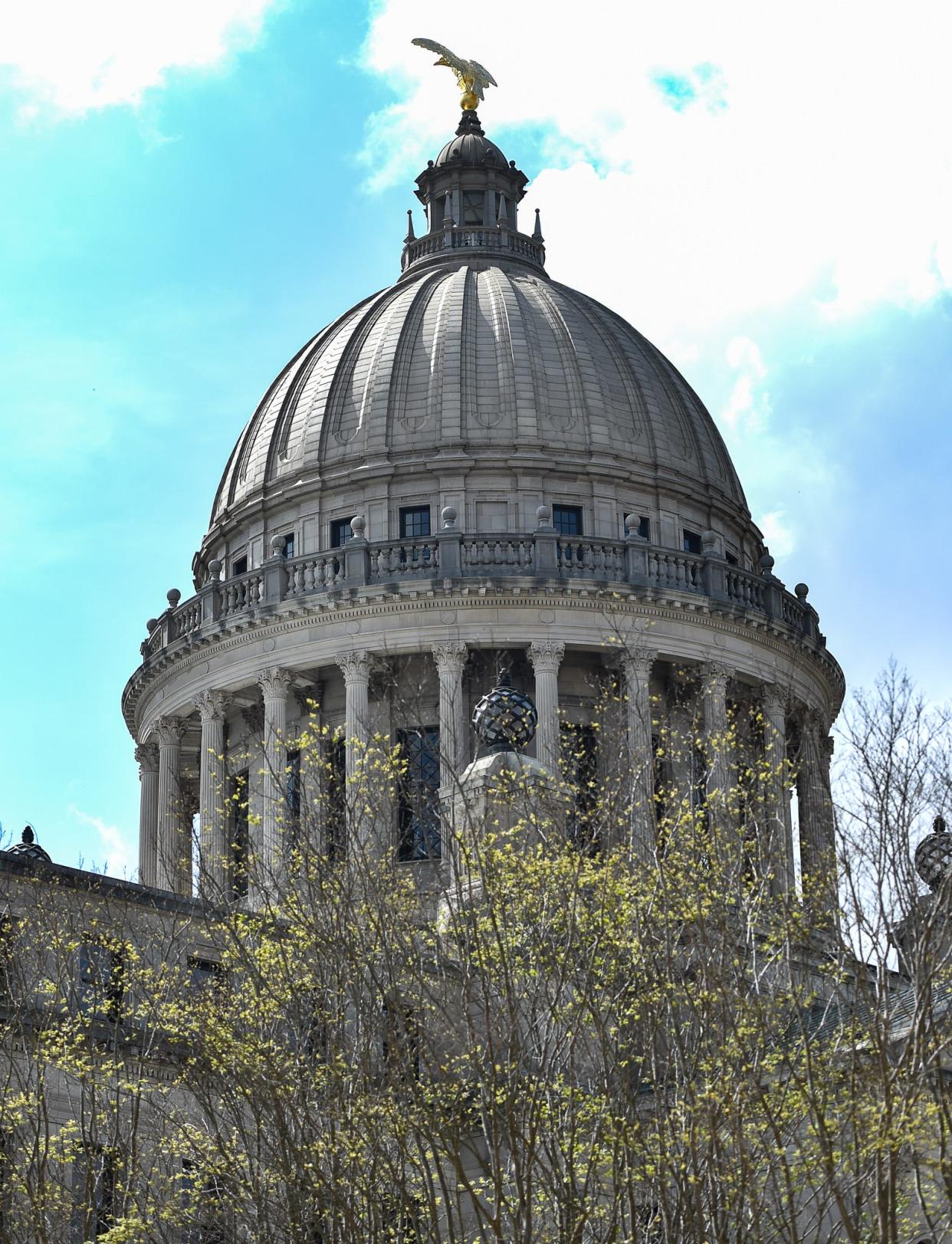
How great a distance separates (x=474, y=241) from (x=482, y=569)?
1647cm

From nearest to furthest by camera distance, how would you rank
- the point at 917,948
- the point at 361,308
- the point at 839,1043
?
the point at 917,948, the point at 839,1043, the point at 361,308

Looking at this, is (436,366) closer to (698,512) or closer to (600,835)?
(698,512)

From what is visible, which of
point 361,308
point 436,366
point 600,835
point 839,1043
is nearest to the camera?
point 839,1043

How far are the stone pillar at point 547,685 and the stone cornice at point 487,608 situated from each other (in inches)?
46.1

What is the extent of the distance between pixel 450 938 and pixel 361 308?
1737 inches

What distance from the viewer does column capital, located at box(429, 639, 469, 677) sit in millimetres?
57656

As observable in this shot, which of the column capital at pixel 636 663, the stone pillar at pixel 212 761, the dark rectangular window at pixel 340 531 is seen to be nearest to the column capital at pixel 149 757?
the stone pillar at pixel 212 761

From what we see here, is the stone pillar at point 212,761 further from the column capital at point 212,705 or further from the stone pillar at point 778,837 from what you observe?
the stone pillar at point 778,837

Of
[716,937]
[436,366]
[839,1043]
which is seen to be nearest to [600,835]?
[716,937]

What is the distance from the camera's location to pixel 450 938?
27.1 metres

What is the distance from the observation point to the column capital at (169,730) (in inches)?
2512

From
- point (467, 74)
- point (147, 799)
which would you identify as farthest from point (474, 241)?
point (147, 799)

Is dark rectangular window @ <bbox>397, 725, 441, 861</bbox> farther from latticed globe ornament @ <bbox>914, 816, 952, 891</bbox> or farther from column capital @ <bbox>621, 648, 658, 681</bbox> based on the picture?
latticed globe ornament @ <bbox>914, 816, 952, 891</bbox>

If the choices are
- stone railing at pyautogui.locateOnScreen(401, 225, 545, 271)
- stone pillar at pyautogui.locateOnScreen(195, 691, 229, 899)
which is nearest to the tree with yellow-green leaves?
stone pillar at pyautogui.locateOnScreen(195, 691, 229, 899)
